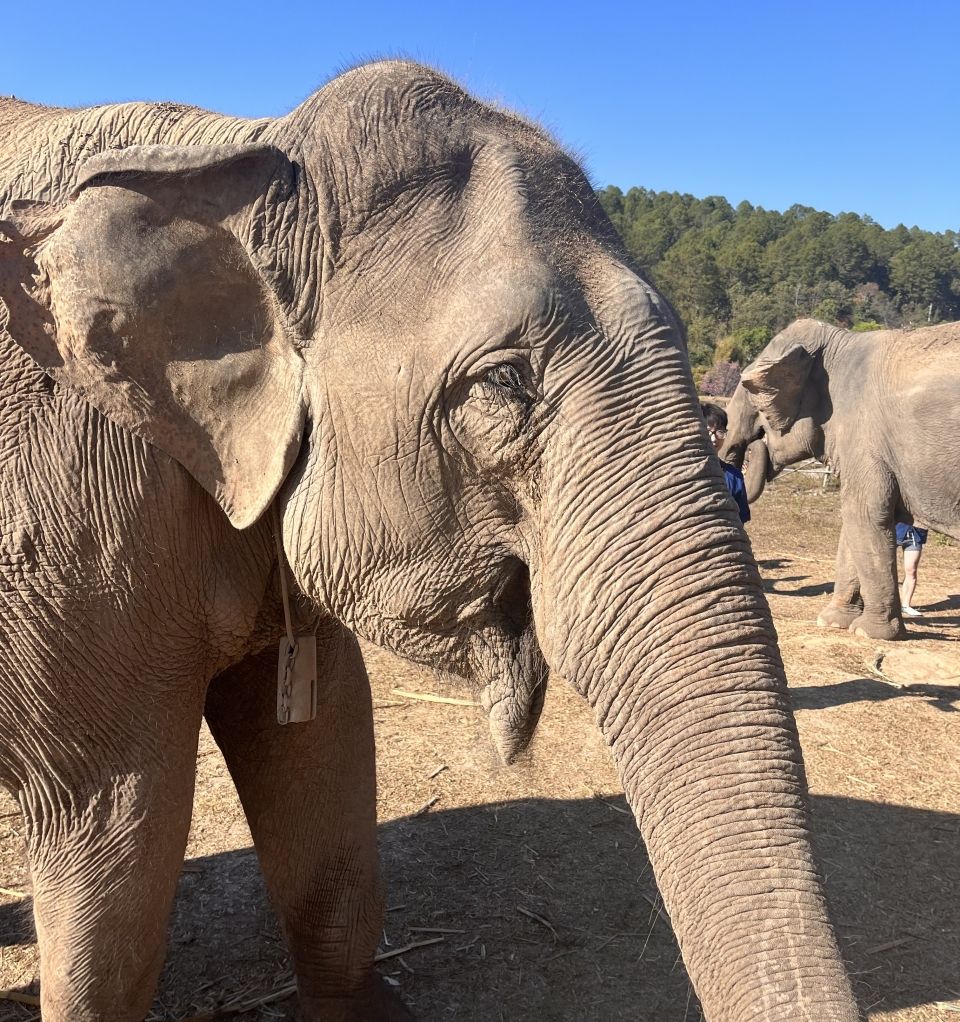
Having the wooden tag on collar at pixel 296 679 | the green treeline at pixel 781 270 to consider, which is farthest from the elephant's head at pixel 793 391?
the green treeline at pixel 781 270

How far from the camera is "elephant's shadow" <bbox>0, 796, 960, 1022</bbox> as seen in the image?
2.99 metres

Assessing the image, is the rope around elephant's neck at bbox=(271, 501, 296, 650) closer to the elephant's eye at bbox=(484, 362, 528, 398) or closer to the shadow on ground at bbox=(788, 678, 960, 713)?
the elephant's eye at bbox=(484, 362, 528, 398)

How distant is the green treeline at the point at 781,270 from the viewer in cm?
4978

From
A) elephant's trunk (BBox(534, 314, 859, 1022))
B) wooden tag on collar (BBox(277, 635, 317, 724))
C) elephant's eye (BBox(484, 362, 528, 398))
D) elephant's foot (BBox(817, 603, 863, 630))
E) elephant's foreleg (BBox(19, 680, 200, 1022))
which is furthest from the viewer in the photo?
elephant's foot (BBox(817, 603, 863, 630))

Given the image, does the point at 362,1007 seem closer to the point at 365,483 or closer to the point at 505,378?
the point at 365,483

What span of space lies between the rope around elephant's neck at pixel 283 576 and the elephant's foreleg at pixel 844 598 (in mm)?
7248

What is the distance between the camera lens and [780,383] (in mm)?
9055

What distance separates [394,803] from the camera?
425 cm

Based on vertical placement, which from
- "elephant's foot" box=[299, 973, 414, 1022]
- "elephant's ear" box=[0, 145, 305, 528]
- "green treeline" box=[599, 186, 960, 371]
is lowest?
"elephant's foot" box=[299, 973, 414, 1022]

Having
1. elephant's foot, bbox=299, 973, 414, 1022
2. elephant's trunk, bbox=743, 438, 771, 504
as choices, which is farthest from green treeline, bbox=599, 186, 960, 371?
elephant's foot, bbox=299, 973, 414, 1022

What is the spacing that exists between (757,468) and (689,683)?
29.8 feet

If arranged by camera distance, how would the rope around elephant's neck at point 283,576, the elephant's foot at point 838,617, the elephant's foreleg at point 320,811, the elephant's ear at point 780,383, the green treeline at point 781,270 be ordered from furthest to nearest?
the green treeline at point 781,270 → the elephant's ear at point 780,383 → the elephant's foot at point 838,617 → the elephant's foreleg at point 320,811 → the rope around elephant's neck at point 283,576

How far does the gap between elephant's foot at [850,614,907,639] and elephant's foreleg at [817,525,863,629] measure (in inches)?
8.9

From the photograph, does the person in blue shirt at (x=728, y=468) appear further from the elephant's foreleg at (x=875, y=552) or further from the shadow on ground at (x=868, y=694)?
the shadow on ground at (x=868, y=694)
